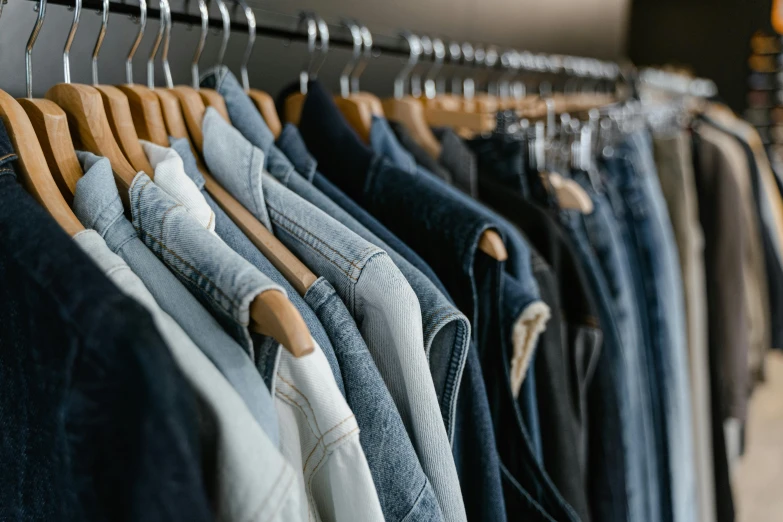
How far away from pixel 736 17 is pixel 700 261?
2.68 metres

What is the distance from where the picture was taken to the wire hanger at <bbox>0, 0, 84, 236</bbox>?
466 millimetres

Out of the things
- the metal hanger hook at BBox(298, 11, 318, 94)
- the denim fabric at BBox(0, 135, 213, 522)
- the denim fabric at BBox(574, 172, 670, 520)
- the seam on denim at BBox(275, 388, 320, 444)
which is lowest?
the denim fabric at BBox(574, 172, 670, 520)

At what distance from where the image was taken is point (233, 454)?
346 millimetres

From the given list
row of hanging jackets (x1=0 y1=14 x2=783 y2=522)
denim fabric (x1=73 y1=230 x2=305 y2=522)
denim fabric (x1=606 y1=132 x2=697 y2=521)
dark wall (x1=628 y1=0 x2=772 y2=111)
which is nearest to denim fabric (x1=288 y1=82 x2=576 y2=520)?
row of hanging jackets (x1=0 y1=14 x2=783 y2=522)

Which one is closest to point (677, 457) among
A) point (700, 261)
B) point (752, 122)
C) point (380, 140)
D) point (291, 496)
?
point (700, 261)

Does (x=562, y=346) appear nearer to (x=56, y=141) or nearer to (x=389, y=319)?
(x=389, y=319)

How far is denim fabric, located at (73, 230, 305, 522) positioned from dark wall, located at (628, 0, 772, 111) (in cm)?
352

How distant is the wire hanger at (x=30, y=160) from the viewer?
47cm

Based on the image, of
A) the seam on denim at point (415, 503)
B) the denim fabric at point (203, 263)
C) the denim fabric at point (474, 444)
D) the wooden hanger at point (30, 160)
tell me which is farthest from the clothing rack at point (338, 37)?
the seam on denim at point (415, 503)

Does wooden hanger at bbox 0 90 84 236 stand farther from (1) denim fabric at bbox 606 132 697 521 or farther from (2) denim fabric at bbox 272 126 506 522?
(1) denim fabric at bbox 606 132 697 521

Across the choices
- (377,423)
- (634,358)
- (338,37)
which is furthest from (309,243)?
(634,358)

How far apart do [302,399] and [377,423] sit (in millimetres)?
63

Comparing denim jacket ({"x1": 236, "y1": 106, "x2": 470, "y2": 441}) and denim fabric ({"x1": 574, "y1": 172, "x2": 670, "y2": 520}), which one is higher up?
denim jacket ({"x1": 236, "y1": 106, "x2": 470, "y2": 441})

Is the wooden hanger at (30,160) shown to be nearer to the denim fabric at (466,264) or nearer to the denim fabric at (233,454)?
the denim fabric at (233,454)
